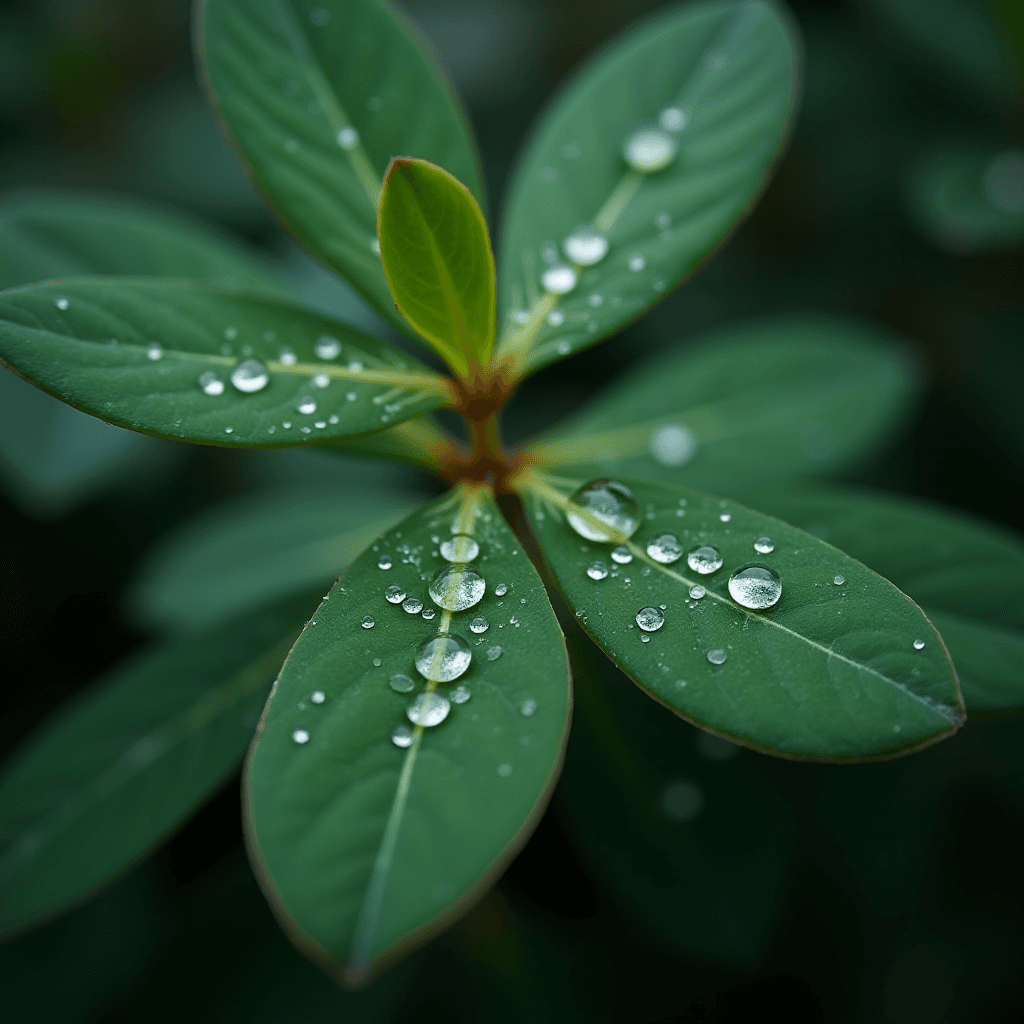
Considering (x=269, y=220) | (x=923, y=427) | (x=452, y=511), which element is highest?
(x=452, y=511)

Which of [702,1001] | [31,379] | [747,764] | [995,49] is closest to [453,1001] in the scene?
[702,1001]

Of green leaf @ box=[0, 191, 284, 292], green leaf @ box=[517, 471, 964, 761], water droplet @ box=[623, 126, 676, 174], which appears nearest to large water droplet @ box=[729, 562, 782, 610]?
green leaf @ box=[517, 471, 964, 761]

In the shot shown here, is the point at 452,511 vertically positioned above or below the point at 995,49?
above

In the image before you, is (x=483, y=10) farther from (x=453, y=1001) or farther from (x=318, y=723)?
(x=453, y=1001)

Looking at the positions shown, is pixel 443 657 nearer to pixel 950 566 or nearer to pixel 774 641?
pixel 774 641

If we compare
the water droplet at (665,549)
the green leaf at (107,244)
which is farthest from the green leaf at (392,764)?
the green leaf at (107,244)

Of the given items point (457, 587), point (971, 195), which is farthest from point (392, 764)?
point (971, 195)
